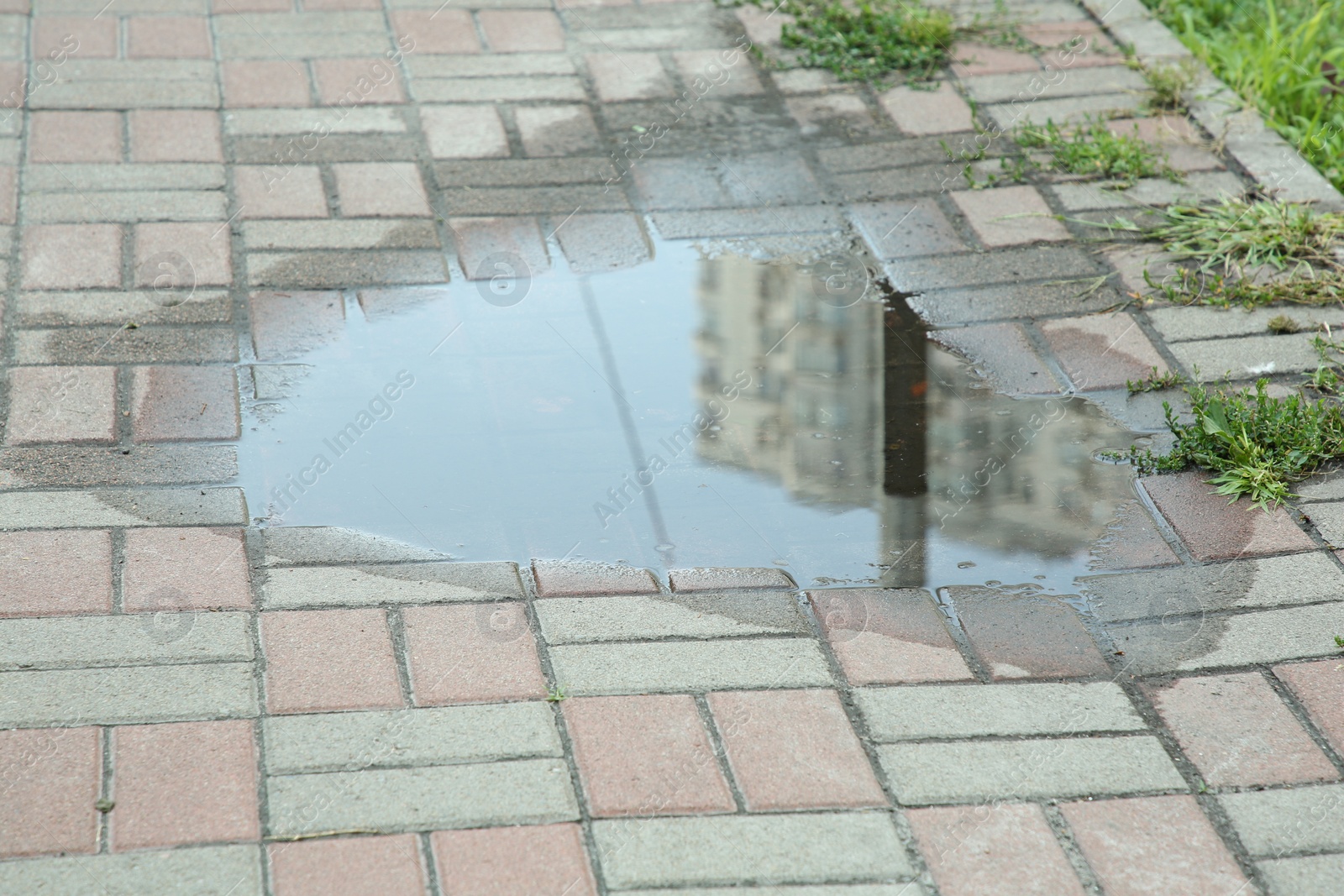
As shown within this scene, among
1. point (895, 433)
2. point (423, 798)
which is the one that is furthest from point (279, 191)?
point (423, 798)

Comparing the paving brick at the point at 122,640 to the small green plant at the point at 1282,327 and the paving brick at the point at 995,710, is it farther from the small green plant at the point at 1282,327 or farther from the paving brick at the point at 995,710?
the small green plant at the point at 1282,327

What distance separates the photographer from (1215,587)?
226 centimetres

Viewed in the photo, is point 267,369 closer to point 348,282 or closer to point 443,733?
point 348,282

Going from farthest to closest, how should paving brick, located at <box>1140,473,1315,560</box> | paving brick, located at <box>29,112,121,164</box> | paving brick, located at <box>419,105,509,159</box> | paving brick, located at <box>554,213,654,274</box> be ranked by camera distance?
paving brick, located at <box>419,105,509,159</box>, paving brick, located at <box>29,112,121,164</box>, paving brick, located at <box>554,213,654,274</box>, paving brick, located at <box>1140,473,1315,560</box>

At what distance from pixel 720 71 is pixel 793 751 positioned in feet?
9.45

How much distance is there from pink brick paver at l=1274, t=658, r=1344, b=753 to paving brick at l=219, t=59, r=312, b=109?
10.5 feet

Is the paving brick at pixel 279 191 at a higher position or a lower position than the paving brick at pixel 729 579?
higher

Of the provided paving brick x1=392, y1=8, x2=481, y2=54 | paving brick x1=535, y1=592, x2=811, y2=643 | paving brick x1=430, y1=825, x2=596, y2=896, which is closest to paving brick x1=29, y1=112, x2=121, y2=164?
paving brick x1=392, y1=8, x2=481, y2=54

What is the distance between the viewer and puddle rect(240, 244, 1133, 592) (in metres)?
2.37

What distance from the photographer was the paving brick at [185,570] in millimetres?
2119

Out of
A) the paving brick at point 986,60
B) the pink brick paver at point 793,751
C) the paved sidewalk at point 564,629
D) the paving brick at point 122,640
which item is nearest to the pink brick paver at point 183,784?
the paved sidewalk at point 564,629

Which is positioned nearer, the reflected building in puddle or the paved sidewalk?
the paved sidewalk

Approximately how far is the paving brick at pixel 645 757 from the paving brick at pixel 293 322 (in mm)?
1311

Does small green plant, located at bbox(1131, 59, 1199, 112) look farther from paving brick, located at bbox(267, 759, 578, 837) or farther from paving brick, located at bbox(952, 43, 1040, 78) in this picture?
paving brick, located at bbox(267, 759, 578, 837)
